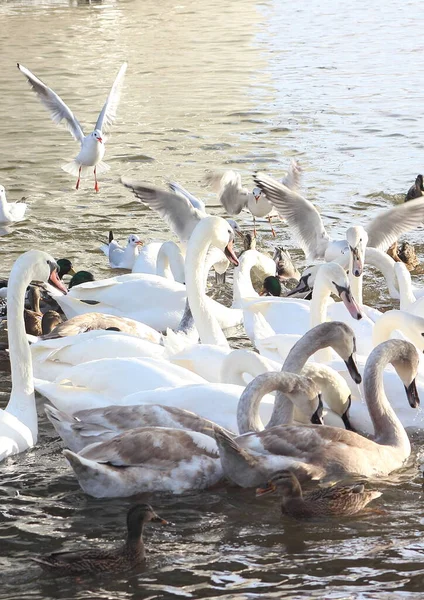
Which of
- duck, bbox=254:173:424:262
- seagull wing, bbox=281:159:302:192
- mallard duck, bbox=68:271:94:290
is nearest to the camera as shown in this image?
mallard duck, bbox=68:271:94:290

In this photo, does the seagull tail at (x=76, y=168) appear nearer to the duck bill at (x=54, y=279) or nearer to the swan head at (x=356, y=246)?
the swan head at (x=356, y=246)

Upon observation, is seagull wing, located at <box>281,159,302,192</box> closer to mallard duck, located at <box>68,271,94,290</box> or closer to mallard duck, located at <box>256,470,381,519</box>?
mallard duck, located at <box>68,271,94,290</box>

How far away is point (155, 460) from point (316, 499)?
908 mm

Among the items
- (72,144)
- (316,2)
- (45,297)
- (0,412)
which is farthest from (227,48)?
(0,412)

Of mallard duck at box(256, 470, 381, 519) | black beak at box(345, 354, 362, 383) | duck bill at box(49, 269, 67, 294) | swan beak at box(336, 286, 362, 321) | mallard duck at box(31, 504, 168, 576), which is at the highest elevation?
duck bill at box(49, 269, 67, 294)

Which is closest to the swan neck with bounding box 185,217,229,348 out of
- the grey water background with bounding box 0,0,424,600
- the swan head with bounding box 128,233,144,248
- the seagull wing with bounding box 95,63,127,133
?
the grey water background with bounding box 0,0,424,600

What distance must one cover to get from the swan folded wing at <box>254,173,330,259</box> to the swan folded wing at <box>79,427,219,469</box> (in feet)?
16.8

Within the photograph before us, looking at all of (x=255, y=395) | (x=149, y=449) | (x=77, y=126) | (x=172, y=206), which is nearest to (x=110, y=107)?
(x=77, y=126)

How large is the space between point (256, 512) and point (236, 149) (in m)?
11.7

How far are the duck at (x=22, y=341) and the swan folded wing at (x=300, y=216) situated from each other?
4300mm

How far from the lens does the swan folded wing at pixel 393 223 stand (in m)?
11.4

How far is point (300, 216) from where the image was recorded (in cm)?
1172

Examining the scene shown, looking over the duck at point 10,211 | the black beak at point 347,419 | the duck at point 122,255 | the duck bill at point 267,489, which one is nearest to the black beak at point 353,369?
the black beak at point 347,419

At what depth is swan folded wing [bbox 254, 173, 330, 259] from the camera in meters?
11.5
